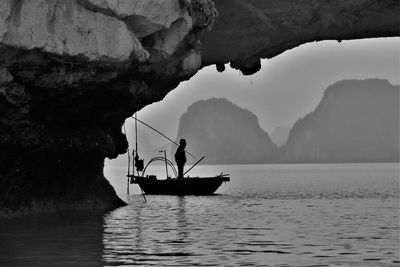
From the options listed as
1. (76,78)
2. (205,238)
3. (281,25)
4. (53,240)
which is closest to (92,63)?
(76,78)

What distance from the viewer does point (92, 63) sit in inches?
955

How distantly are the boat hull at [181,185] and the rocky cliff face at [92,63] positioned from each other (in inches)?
309

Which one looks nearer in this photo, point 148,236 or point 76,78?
point 148,236

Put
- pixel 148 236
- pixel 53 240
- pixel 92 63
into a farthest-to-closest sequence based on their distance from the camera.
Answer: pixel 92 63 < pixel 148 236 < pixel 53 240

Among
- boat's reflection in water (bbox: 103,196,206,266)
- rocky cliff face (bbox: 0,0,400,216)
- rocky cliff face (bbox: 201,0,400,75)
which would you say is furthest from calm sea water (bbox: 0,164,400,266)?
rocky cliff face (bbox: 201,0,400,75)

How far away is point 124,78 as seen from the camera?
87.8ft

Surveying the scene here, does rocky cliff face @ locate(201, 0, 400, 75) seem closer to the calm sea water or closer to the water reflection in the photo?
the calm sea water

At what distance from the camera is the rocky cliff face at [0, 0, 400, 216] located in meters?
23.3

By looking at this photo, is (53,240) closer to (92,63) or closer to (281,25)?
(92,63)

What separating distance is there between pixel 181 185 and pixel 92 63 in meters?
17.6

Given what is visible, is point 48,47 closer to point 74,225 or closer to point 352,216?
point 74,225

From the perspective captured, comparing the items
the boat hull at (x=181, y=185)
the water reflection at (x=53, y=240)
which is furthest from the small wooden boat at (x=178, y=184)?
the water reflection at (x=53, y=240)

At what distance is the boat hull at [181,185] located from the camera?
41.0 metres

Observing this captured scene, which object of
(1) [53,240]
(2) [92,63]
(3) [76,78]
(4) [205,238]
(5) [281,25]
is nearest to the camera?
(1) [53,240]
